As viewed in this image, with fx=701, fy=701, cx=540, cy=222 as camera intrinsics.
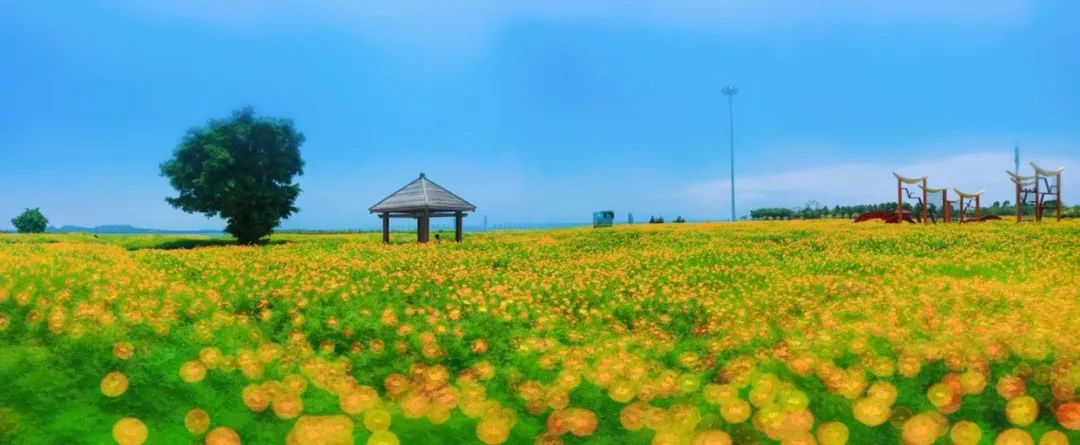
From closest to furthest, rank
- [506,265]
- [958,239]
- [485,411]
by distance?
[485,411]
[506,265]
[958,239]

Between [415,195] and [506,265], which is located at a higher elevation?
[415,195]

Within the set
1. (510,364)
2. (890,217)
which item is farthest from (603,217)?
(510,364)

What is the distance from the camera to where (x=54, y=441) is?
343 cm

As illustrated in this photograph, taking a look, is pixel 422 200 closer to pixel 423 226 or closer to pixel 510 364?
pixel 423 226

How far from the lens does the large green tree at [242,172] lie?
28.3 metres

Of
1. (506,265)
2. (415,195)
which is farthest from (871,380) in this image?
(415,195)

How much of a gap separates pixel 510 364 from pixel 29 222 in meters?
65.8

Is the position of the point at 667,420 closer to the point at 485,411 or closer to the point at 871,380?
the point at 485,411

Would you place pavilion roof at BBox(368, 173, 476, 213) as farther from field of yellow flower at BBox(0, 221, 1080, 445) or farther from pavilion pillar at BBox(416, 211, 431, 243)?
field of yellow flower at BBox(0, 221, 1080, 445)

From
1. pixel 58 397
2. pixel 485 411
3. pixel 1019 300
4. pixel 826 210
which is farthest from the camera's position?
pixel 826 210

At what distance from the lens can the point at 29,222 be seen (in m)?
56.2

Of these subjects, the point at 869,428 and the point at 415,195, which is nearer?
the point at 869,428

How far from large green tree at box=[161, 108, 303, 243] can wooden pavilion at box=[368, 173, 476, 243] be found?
7.48m

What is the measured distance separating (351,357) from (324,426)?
5.10ft
